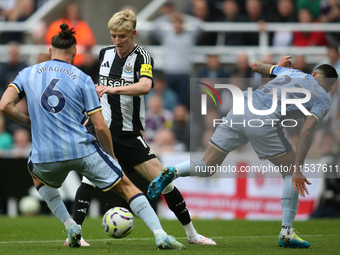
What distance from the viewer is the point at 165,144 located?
1070cm

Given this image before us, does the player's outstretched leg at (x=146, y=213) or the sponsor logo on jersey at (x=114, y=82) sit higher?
the sponsor logo on jersey at (x=114, y=82)

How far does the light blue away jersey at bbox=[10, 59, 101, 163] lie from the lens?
5.01m

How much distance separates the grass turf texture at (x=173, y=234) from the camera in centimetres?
537

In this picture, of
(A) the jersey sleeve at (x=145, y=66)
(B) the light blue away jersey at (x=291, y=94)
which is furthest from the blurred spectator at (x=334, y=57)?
(A) the jersey sleeve at (x=145, y=66)

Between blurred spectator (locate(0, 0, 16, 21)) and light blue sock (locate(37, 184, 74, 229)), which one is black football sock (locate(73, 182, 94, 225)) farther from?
blurred spectator (locate(0, 0, 16, 21))

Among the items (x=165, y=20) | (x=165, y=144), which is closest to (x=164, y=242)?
(x=165, y=144)

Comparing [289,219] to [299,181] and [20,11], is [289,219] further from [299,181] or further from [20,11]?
[20,11]

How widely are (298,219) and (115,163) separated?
5879mm

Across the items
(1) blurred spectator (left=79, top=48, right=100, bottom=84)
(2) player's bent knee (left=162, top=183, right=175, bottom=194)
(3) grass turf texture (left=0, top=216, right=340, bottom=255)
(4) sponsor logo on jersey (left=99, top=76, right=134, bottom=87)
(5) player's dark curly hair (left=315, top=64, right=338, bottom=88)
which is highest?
(1) blurred spectator (left=79, top=48, right=100, bottom=84)

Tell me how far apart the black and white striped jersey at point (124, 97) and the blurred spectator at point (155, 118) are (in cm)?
508

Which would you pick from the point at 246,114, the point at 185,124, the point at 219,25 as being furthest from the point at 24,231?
the point at 219,25

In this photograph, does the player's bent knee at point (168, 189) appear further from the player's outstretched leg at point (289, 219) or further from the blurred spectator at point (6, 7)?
the blurred spectator at point (6, 7)

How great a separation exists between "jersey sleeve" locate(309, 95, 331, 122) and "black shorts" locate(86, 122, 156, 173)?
1830 millimetres

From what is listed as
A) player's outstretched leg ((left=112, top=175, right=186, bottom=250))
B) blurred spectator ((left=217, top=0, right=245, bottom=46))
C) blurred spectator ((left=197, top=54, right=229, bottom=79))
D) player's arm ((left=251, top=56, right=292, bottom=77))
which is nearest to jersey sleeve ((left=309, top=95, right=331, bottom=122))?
player's arm ((left=251, top=56, right=292, bottom=77))
